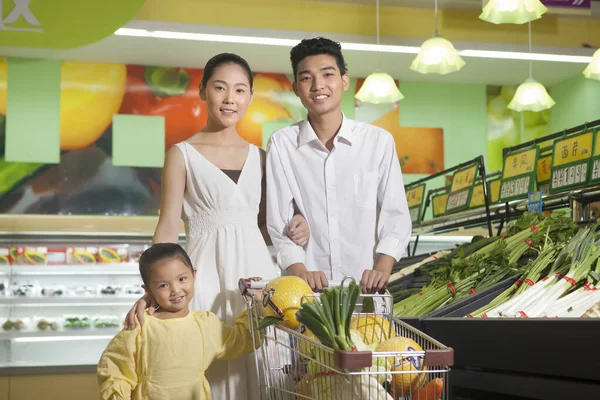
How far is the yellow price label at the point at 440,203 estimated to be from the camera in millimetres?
6176

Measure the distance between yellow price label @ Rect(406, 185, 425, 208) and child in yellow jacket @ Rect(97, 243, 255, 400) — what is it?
4.36 meters

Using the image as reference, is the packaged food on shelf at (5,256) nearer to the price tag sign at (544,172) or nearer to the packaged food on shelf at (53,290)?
the packaged food on shelf at (53,290)

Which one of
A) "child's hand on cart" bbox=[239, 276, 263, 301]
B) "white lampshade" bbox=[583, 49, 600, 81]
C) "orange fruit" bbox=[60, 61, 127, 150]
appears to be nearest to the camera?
"child's hand on cart" bbox=[239, 276, 263, 301]

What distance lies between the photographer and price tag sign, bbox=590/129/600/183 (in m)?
3.89

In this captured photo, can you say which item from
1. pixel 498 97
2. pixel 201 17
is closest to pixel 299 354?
pixel 201 17

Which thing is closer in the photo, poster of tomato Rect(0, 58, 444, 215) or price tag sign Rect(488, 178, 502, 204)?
price tag sign Rect(488, 178, 502, 204)

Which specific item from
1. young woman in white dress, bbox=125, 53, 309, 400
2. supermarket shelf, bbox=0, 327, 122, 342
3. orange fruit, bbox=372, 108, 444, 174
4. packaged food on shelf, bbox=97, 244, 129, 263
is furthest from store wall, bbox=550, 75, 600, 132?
young woman in white dress, bbox=125, 53, 309, 400

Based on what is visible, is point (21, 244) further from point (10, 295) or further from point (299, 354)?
point (299, 354)

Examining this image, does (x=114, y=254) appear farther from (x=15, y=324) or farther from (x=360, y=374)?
(x=360, y=374)

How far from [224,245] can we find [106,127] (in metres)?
6.15

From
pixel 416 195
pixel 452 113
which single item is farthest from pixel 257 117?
pixel 416 195

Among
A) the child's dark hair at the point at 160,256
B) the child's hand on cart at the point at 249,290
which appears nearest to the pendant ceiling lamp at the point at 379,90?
the child's dark hair at the point at 160,256

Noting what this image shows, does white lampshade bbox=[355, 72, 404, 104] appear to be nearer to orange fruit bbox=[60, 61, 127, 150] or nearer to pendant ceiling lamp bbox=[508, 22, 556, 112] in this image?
pendant ceiling lamp bbox=[508, 22, 556, 112]

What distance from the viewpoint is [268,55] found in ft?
26.1
